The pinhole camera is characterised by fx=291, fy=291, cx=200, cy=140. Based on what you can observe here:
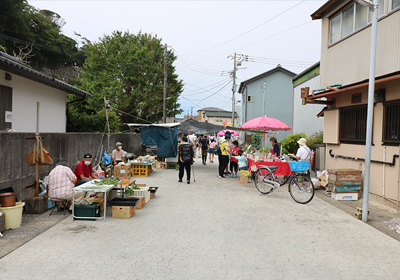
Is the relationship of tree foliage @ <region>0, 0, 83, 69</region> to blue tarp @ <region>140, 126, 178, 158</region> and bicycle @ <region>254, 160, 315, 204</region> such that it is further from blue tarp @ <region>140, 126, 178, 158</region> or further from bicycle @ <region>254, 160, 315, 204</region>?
bicycle @ <region>254, 160, 315, 204</region>

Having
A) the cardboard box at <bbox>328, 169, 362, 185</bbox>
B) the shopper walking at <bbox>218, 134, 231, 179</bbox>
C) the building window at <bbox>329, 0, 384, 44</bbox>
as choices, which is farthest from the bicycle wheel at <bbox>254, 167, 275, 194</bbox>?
the building window at <bbox>329, 0, 384, 44</bbox>

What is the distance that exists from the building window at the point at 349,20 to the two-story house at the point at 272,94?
26150mm

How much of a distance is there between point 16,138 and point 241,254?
615 cm

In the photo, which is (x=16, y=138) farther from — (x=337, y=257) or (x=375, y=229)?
(x=375, y=229)

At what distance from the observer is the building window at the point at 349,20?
9367 millimetres

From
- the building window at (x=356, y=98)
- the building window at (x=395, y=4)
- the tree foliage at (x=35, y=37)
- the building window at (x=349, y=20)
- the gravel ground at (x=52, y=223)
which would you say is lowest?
the gravel ground at (x=52, y=223)

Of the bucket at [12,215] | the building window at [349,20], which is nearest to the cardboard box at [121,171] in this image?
the bucket at [12,215]

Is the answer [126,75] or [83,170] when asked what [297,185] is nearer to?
[83,170]

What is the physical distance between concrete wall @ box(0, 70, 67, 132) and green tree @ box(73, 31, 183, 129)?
13271 millimetres

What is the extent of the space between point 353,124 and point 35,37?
37516 mm

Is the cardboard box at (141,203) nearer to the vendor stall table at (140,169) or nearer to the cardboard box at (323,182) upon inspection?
the vendor stall table at (140,169)

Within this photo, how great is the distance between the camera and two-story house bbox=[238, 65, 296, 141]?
37.6m

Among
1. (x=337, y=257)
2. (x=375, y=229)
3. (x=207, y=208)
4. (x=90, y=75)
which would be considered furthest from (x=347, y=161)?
(x=90, y=75)

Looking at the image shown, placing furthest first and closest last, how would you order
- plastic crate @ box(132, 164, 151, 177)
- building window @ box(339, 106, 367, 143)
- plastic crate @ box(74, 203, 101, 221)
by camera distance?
plastic crate @ box(132, 164, 151, 177) < building window @ box(339, 106, 367, 143) < plastic crate @ box(74, 203, 101, 221)
